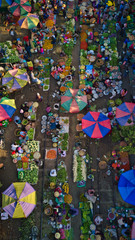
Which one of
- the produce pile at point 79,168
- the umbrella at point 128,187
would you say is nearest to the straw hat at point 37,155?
the produce pile at point 79,168

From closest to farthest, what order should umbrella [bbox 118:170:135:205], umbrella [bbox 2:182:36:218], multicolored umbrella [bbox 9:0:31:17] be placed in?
umbrella [bbox 118:170:135:205] → umbrella [bbox 2:182:36:218] → multicolored umbrella [bbox 9:0:31:17]

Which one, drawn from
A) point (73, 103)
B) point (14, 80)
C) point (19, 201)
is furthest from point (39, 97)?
point (19, 201)

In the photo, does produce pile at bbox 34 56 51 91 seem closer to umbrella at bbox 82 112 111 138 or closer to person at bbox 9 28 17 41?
person at bbox 9 28 17 41

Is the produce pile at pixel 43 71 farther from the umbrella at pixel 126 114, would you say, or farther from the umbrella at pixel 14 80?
the umbrella at pixel 126 114

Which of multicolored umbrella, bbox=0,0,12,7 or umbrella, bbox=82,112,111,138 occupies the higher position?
multicolored umbrella, bbox=0,0,12,7

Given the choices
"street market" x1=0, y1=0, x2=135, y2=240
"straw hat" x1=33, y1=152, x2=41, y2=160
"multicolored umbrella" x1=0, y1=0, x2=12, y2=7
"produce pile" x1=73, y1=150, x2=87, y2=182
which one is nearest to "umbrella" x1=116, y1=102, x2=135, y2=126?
"street market" x1=0, y1=0, x2=135, y2=240

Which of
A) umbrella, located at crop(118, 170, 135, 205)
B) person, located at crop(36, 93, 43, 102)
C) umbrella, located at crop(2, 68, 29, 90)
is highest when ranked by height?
umbrella, located at crop(2, 68, 29, 90)

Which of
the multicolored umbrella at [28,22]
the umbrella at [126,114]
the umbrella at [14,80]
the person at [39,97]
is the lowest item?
the umbrella at [126,114]
